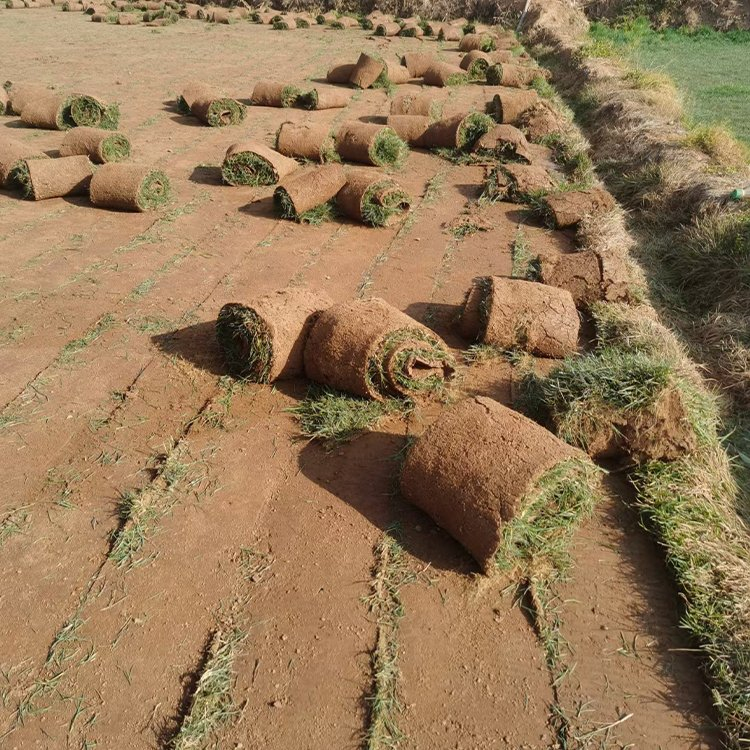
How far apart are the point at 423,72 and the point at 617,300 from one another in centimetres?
1362

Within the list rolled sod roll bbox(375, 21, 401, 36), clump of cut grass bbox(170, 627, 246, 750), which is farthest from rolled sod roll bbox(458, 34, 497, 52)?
clump of cut grass bbox(170, 627, 246, 750)

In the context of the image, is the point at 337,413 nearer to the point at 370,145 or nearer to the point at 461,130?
the point at 370,145

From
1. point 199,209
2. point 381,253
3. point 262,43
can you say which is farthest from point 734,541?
point 262,43

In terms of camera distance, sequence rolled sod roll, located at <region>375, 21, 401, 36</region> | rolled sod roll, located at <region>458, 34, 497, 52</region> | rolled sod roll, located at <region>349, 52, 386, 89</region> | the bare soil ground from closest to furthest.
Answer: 1. the bare soil ground
2. rolled sod roll, located at <region>349, 52, 386, 89</region>
3. rolled sod roll, located at <region>458, 34, 497, 52</region>
4. rolled sod roll, located at <region>375, 21, 401, 36</region>

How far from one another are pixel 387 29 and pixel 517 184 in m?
19.0

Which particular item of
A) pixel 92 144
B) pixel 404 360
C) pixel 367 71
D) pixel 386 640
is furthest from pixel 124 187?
pixel 367 71

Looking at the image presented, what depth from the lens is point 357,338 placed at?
492 cm

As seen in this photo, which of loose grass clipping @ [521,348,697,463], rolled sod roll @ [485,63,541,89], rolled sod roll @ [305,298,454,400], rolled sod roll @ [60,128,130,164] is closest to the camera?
loose grass clipping @ [521,348,697,463]

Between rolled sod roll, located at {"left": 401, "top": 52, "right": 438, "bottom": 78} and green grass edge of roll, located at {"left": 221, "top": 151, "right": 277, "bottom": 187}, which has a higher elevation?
rolled sod roll, located at {"left": 401, "top": 52, "right": 438, "bottom": 78}

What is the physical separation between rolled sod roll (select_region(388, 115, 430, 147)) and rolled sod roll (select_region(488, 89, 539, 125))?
84.6 inches

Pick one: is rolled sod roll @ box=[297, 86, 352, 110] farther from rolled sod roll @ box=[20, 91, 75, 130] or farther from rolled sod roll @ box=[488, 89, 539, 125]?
rolled sod roll @ box=[20, 91, 75, 130]

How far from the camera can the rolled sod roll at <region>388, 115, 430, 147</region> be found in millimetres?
11945

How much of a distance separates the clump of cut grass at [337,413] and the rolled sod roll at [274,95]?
36.9 feet

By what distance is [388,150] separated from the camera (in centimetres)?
1088
